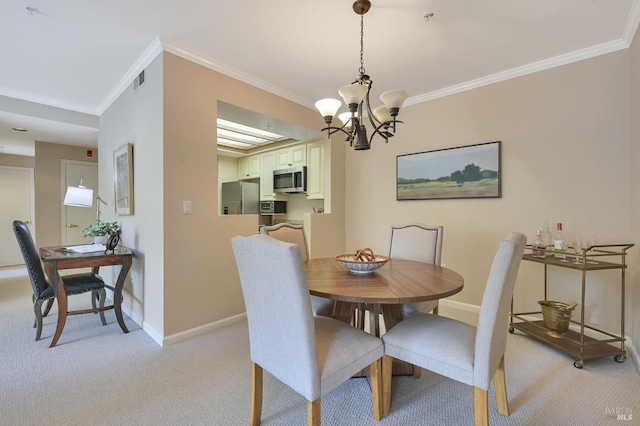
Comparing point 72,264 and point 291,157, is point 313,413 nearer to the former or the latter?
point 72,264

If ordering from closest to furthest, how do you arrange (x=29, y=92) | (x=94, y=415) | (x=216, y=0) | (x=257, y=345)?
(x=257, y=345) < (x=94, y=415) < (x=216, y=0) < (x=29, y=92)

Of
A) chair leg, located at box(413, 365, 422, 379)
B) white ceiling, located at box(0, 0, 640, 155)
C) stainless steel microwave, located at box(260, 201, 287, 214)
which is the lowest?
chair leg, located at box(413, 365, 422, 379)

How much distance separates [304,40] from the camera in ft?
7.58

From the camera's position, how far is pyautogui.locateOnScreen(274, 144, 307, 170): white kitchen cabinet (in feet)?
14.6

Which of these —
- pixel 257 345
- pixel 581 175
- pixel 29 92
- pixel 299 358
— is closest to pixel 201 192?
pixel 257 345

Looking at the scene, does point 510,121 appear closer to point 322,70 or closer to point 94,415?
point 322,70

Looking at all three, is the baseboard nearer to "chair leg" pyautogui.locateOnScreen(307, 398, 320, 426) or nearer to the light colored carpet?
the light colored carpet

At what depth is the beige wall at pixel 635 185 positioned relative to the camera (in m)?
2.08

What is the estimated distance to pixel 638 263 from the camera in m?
2.10

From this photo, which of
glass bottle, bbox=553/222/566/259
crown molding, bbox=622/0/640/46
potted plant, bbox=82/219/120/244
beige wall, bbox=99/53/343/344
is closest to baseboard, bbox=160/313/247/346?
beige wall, bbox=99/53/343/344

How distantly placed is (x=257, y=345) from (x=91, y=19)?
8.20 ft

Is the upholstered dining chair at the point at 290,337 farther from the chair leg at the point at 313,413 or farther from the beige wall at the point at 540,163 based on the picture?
the beige wall at the point at 540,163

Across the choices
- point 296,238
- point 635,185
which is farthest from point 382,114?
point 635,185

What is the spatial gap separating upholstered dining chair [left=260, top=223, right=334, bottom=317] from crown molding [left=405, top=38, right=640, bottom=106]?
7.15 ft
